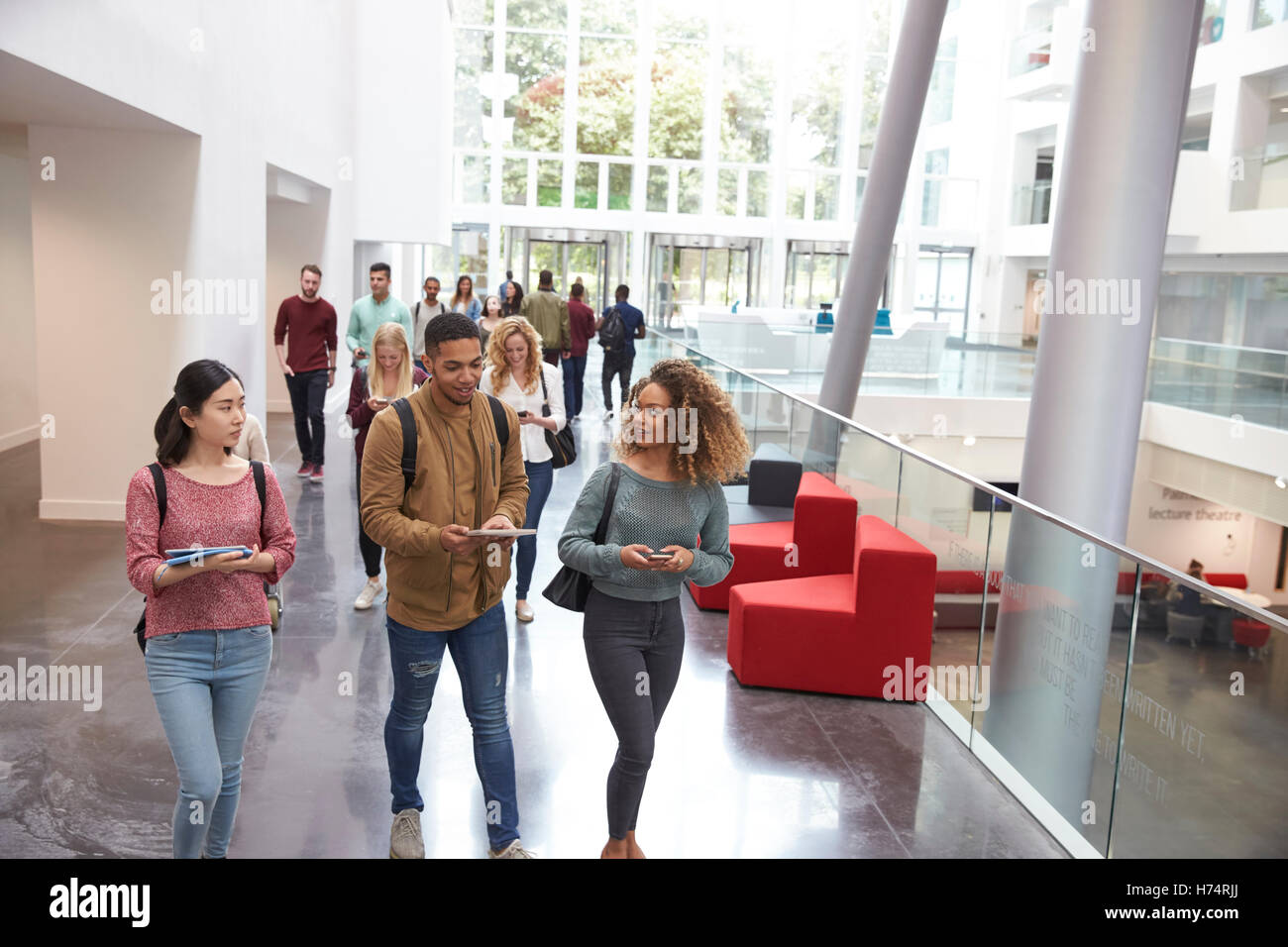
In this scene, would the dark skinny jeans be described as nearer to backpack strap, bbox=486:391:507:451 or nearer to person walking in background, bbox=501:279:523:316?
backpack strap, bbox=486:391:507:451

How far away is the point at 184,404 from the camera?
11.1ft

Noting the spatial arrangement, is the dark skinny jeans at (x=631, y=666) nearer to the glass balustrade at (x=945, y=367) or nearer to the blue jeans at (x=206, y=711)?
the blue jeans at (x=206, y=711)

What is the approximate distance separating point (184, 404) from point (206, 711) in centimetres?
92

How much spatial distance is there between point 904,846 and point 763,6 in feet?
96.4

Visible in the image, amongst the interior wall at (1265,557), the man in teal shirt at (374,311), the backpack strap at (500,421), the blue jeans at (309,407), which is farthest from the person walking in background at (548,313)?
the interior wall at (1265,557)

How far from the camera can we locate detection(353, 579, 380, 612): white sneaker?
7.11 m

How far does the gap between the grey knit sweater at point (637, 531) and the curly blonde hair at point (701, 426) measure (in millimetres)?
66

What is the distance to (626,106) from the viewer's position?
3069cm

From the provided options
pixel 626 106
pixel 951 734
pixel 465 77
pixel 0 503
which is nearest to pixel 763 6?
pixel 626 106

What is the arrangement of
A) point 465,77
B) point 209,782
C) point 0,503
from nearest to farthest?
point 209,782
point 0,503
point 465,77

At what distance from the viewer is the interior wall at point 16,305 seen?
11797mm

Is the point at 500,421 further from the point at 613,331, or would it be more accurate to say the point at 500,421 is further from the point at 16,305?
the point at 613,331
